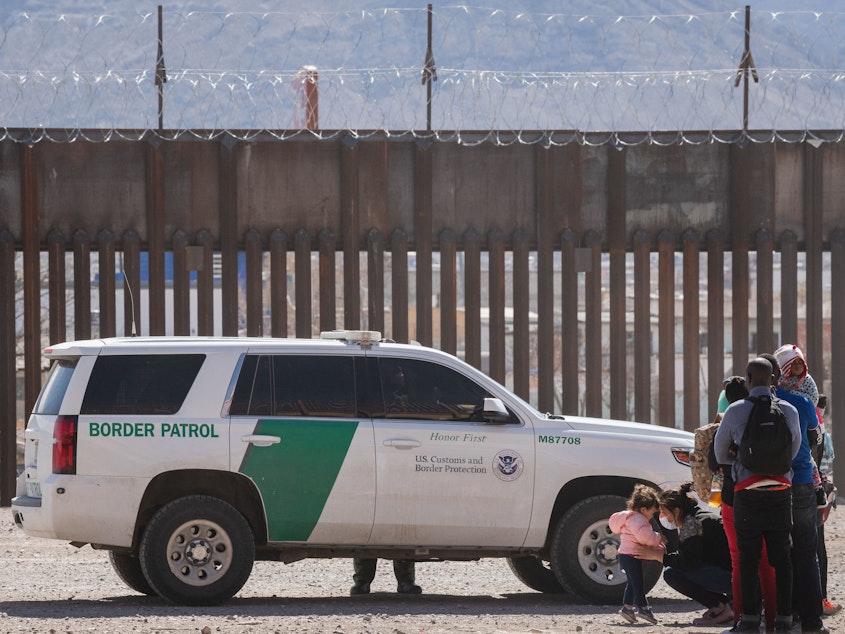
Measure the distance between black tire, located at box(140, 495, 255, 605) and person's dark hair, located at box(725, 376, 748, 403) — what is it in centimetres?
318

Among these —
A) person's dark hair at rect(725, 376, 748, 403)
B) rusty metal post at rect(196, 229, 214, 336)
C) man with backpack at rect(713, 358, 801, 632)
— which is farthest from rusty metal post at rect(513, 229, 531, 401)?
man with backpack at rect(713, 358, 801, 632)

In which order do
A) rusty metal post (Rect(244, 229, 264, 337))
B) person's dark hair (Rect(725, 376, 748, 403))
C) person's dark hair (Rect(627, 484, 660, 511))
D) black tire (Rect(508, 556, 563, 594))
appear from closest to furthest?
person's dark hair (Rect(725, 376, 748, 403)) < person's dark hair (Rect(627, 484, 660, 511)) < black tire (Rect(508, 556, 563, 594)) < rusty metal post (Rect(244, 229, 264, 337))

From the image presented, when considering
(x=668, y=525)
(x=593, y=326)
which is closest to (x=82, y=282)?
(x=593, y=326)

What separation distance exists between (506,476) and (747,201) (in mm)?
7660

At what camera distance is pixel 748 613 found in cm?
735

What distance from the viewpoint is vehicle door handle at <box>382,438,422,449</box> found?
9.06 m

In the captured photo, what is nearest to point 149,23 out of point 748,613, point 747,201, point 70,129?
point 70,129

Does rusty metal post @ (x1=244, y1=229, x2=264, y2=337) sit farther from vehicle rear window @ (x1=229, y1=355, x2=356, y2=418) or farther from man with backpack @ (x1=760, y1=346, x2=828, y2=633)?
man with backpack @ (x1=760, y1=346, x2=828, y2=633)

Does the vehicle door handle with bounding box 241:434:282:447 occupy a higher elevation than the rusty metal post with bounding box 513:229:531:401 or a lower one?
lower

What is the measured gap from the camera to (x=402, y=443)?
9.06m

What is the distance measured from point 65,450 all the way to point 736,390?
423 cm

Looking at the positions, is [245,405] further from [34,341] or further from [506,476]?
[34,341]

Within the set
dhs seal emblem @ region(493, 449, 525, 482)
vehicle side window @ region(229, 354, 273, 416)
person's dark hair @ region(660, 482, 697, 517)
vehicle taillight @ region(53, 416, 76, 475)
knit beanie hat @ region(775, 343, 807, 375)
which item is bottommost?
person's dark hair @ region(660, 482, 697, 517)

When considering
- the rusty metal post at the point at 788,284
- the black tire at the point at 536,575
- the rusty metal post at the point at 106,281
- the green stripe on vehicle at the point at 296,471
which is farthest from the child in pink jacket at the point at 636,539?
the rusty metal post at the point at 106,281
